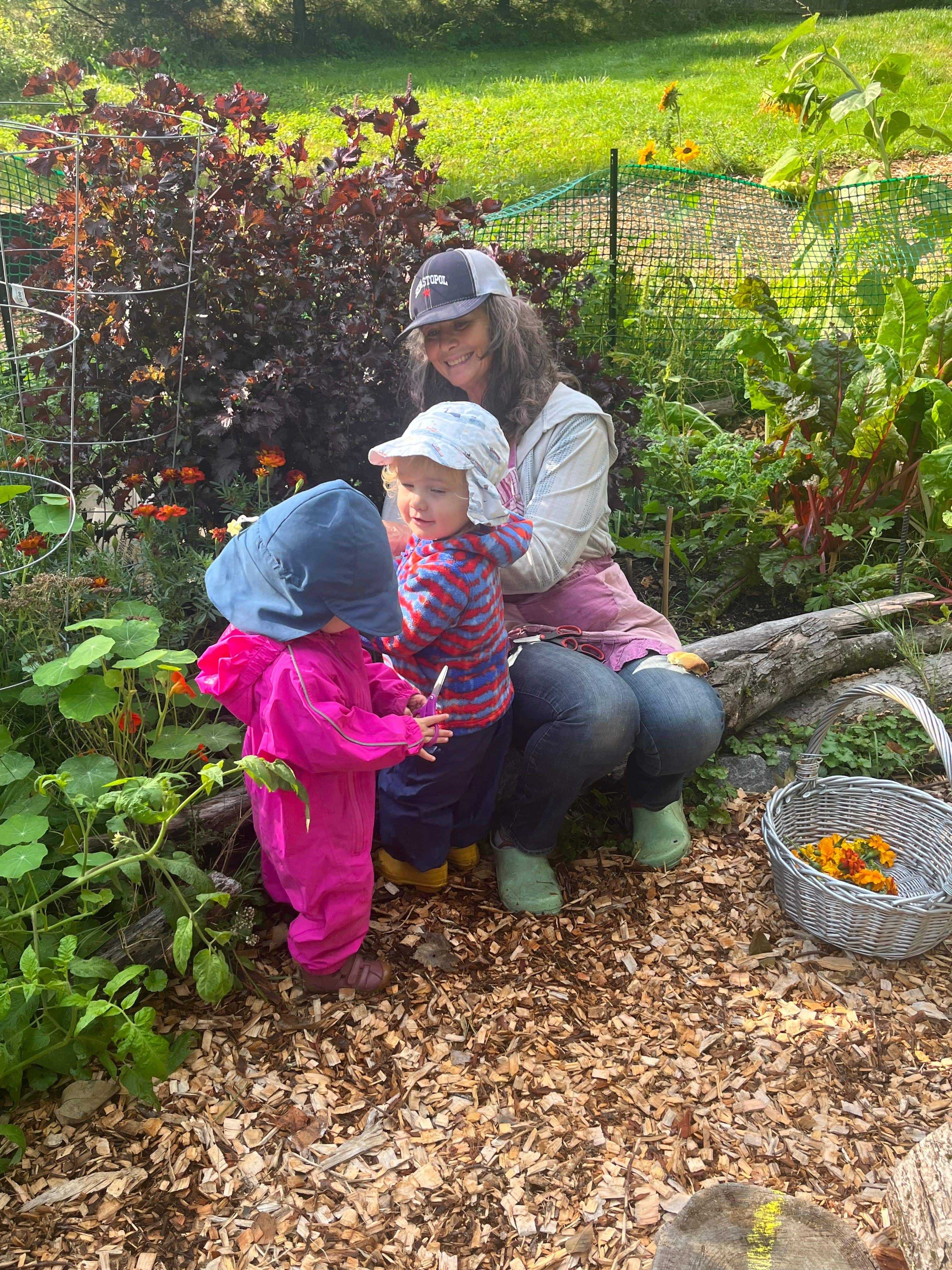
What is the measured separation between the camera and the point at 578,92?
12.0 meters

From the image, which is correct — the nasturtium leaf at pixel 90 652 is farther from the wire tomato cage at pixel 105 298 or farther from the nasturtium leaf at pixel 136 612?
the wire tomato cage at pixel 105 298

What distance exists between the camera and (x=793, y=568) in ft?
11.2

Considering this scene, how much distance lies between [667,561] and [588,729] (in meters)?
1.00

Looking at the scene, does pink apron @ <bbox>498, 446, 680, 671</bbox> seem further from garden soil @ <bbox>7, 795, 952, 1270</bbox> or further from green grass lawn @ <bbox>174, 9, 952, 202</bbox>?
green grass lawn @ <bbox>174, 9, 952, 202</bbox>

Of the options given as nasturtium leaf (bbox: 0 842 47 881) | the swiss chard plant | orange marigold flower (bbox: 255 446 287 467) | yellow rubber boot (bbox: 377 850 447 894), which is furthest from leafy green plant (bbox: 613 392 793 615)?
nasturtium leaf (bbox: 0 842 47 881)

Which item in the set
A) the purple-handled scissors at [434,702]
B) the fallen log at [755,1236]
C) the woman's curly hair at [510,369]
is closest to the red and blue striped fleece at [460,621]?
the purple-handled scissors at [434,702]

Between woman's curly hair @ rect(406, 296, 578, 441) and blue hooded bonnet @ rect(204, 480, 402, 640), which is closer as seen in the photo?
blue hooded bonnet @ rect(204, 480, 402, 640)

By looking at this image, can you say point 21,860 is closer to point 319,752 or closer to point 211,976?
point 211,976

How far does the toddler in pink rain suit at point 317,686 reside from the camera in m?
1.78

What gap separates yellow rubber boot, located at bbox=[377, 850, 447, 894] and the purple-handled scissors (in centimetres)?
37

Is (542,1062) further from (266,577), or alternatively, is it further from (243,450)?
(243,450)

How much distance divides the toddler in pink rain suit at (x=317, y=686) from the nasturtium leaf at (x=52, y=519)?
2.12ft

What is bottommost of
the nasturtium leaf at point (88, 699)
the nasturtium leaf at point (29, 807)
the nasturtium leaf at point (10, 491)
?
the nasturtium leaf at point (29, 807)

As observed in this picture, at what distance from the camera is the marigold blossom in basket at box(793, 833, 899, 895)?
2.47 meters
